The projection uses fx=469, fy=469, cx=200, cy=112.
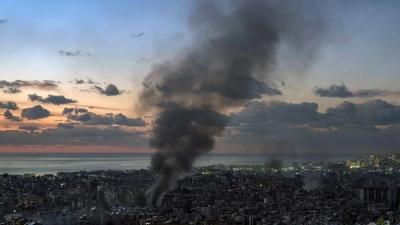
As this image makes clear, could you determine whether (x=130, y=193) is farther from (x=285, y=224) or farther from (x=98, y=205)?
(x=285, y=224)

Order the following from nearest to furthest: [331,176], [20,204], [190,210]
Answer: [190,210] < [20,204] < [331,176]

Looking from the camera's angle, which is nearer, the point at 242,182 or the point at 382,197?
the point at 382,197

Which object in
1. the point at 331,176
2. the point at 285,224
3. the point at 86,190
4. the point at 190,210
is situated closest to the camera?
the point at 285,224

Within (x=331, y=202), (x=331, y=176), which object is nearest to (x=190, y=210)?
(x=331, y=202)

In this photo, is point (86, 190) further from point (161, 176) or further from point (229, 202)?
point (229, 202)

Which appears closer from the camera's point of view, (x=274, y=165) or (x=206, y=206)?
(x=206, y=206)

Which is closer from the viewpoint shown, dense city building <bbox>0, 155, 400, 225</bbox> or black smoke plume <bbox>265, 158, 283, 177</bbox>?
dense city building <bbox>0, 155, 400, 225</bbox>

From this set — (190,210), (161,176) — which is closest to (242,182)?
(161,176)

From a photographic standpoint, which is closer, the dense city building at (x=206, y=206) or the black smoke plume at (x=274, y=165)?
the dense city building at (x=206, y=206)

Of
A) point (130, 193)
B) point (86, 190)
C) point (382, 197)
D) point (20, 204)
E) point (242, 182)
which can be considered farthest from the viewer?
point (242, 182)
